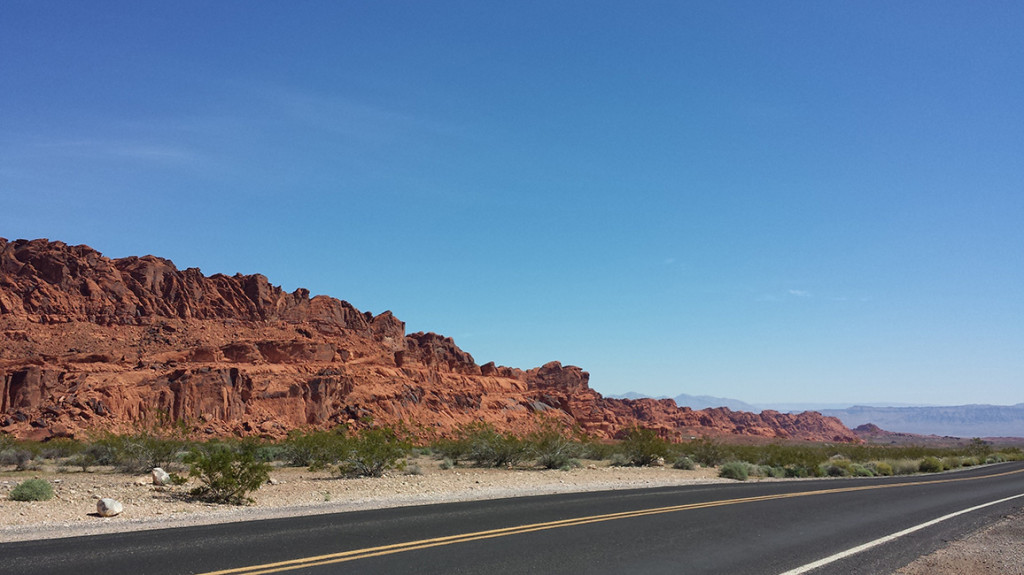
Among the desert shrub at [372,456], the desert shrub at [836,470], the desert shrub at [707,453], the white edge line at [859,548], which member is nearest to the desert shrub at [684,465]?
the desert shrub at [707,453]

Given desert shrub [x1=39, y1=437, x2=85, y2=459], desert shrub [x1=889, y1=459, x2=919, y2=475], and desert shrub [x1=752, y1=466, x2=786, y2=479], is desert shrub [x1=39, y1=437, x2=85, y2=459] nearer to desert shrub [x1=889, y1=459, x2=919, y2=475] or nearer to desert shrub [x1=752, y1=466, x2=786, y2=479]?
desert shrub [x1=752, y1=466, x2=786, y2=479]

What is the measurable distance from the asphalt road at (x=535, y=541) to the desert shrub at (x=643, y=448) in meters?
17.9

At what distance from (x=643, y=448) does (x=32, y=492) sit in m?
25.9

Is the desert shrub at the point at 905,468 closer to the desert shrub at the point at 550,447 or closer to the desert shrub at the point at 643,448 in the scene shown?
the desert shrub at the point at 643,448

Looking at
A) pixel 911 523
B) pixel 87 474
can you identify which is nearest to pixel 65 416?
pixel 87 474

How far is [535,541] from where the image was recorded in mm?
9812

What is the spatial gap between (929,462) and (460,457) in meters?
26.4

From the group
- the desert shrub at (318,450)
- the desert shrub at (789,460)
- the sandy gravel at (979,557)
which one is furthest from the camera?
the desert shrub at (789,460)

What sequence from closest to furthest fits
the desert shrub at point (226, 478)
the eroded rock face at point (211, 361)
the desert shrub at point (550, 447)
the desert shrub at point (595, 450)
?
the desert shrub at point (226, 478)
the desert shrub at point (550, 447)
the desert shrub at point (595, 450)
the eroded rock face at point (211, 361)

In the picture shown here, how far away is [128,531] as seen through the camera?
432 inches

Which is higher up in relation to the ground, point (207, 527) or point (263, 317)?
point (263, 317)

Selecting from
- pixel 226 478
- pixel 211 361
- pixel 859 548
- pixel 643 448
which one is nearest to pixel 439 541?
pixel 859 548

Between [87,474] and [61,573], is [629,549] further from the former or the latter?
[87,474]

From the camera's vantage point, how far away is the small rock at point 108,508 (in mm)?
13141
